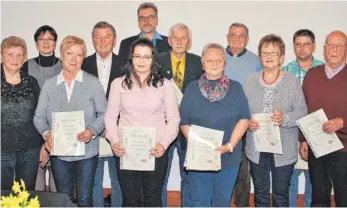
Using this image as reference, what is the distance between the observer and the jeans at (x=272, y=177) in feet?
11.7

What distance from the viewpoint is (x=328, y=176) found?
3646mm

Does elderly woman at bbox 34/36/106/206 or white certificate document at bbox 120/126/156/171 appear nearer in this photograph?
white certificate document at bbox 120/126/156/171

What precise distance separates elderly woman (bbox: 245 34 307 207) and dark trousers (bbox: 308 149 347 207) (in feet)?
0.73

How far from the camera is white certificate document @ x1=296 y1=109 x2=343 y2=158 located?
3.56 metres

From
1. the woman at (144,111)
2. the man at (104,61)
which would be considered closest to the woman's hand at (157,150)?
the woman at (144,111)

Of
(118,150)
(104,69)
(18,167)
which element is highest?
(104,69)

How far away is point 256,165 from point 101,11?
9.08 feet

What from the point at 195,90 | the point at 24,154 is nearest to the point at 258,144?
the point at 195,90

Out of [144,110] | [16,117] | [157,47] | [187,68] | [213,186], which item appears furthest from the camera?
[157,47]

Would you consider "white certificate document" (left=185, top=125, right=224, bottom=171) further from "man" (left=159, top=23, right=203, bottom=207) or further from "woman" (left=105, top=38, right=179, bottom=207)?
"man" (left=159, top=23, right=203, bottom=207)

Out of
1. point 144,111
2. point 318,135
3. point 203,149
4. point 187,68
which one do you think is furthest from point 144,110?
point 318,135

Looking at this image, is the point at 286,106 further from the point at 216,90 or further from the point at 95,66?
the point at 95,66

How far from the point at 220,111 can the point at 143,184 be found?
819 mm

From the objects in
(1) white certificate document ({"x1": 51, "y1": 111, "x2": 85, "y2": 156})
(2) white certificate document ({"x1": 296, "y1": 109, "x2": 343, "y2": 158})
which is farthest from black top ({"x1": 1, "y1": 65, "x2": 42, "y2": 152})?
(2) white certificate document ({"x1": 296, "y1": 109, "x2": 343, "y2": 158})
